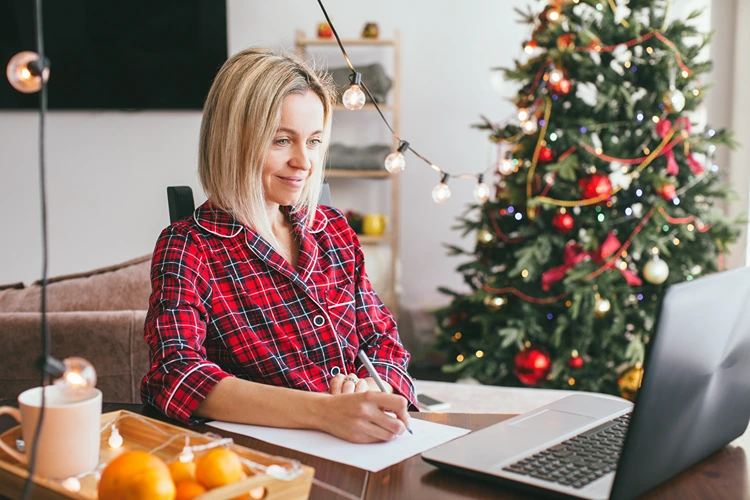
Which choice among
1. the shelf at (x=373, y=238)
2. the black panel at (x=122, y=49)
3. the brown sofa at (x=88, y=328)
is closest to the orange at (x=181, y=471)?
the brown sofa at (x=88, y=328)

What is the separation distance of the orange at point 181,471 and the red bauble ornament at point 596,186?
2232 mm

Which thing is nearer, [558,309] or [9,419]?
[9,419]

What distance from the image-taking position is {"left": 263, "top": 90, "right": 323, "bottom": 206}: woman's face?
1334 mm

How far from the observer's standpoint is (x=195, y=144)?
4.18 meters

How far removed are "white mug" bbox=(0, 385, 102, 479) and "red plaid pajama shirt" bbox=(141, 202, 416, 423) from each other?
346mm

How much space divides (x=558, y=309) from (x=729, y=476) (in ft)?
6.60

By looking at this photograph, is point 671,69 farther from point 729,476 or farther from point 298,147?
point 729,476

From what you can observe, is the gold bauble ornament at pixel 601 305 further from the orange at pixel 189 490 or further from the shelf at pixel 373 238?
the orange at pixel 189 490

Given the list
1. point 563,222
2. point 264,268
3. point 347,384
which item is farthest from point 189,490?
point 563,222

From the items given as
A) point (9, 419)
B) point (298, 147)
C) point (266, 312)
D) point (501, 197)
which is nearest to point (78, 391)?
point (9, 419)

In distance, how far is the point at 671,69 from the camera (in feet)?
9.00

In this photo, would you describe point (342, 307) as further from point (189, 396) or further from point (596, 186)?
point (596, 186)

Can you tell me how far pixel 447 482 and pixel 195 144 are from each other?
3626 mm

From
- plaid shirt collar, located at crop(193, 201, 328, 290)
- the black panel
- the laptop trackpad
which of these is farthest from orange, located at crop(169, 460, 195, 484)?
the black panel
